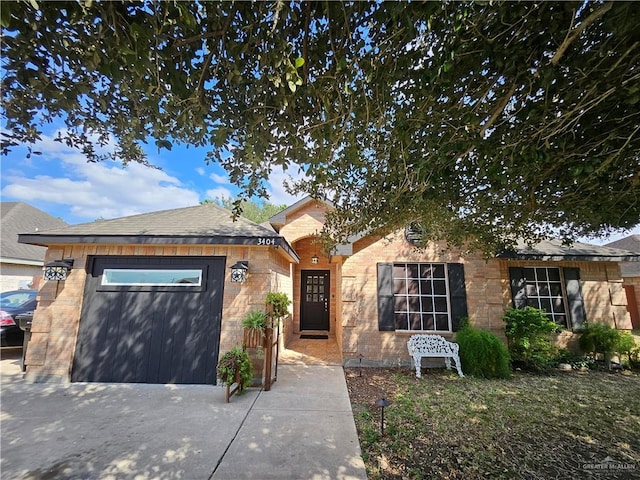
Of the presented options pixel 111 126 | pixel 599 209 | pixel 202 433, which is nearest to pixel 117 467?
pixel 202 433

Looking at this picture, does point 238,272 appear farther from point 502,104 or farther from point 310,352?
point 502,104

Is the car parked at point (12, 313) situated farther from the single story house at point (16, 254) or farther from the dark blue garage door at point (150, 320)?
the single story house at point (16, 254)

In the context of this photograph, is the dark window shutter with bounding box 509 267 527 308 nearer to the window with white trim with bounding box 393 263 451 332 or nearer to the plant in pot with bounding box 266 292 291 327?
the window with white trim with bounding box 393 263 451 332

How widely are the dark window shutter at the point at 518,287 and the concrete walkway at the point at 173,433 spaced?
209 inches

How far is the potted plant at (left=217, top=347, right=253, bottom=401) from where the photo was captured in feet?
13.9

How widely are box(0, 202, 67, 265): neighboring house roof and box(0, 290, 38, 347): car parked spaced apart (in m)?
3.95

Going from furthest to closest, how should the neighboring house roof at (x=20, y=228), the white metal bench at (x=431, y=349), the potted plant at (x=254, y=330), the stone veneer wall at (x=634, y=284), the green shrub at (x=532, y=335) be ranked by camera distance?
1. the stone veneer wall at (x=634, y=284)
2. the neighboring house roof at (x=20, y=228)
3. the green shrub at (x=532, y=335)
4. the white metal bench at (x=431, y=349)
5. the potted plant at (x=254, y=330)

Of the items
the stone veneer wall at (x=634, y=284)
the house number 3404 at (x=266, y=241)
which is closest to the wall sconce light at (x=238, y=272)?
the house number 3404 at (x=266, y=241)

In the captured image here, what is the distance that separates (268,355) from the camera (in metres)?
4.84

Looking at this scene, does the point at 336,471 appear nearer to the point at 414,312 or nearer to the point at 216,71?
the point at 216,71

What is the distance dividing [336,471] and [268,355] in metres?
2.48

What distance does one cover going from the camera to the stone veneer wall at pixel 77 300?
4.98m

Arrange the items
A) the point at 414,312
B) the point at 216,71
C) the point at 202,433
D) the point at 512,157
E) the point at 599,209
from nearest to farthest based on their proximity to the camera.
→ 1. the point at 216,71
2. the point at 512,157
3. the point at 202,433
4. the point at 599,209
5. the point at 414,312

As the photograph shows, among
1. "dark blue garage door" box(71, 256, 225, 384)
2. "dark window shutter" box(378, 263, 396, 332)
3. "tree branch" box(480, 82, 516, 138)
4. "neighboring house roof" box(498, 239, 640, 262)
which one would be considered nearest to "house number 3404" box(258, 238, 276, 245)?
"dark blue garage door" box(71, 256, 225, 384)
